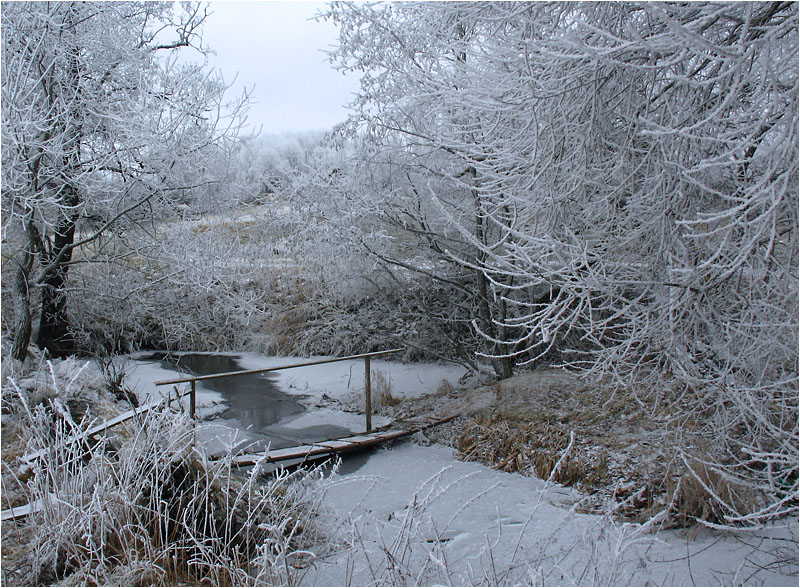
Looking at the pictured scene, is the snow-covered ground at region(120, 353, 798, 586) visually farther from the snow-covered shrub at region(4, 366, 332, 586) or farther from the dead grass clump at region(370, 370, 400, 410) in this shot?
the dead grass clump at region(370, 370, 400, 410)

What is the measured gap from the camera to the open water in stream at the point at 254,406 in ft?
24.5

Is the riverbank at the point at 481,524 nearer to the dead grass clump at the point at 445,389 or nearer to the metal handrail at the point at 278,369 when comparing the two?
the dead grass clump at the point at 445,389

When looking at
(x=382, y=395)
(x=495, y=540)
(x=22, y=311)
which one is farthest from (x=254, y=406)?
(x=495, y=540)

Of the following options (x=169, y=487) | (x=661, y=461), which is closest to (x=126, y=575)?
(x=169, y=487)

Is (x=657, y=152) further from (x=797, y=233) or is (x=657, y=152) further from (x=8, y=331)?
(x=8, y=331)

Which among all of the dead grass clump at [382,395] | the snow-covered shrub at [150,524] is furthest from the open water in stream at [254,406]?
the snow-covered shrub at [150,524]

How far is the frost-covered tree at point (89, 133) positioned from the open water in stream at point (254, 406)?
7.15 ft

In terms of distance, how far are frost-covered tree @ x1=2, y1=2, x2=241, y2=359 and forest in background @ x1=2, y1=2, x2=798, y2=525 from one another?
42 millimetres

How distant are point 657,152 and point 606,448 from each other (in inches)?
123

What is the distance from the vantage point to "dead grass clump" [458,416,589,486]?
18.7 feet

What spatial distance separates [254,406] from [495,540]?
17.7ft

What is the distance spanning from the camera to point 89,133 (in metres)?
7.43

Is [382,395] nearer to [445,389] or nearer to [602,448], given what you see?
[445,389]

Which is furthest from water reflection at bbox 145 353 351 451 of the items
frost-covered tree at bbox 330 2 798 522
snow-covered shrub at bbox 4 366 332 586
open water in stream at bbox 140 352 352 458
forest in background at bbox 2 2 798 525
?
frost-covered tree at bbox 330 2 798 522
